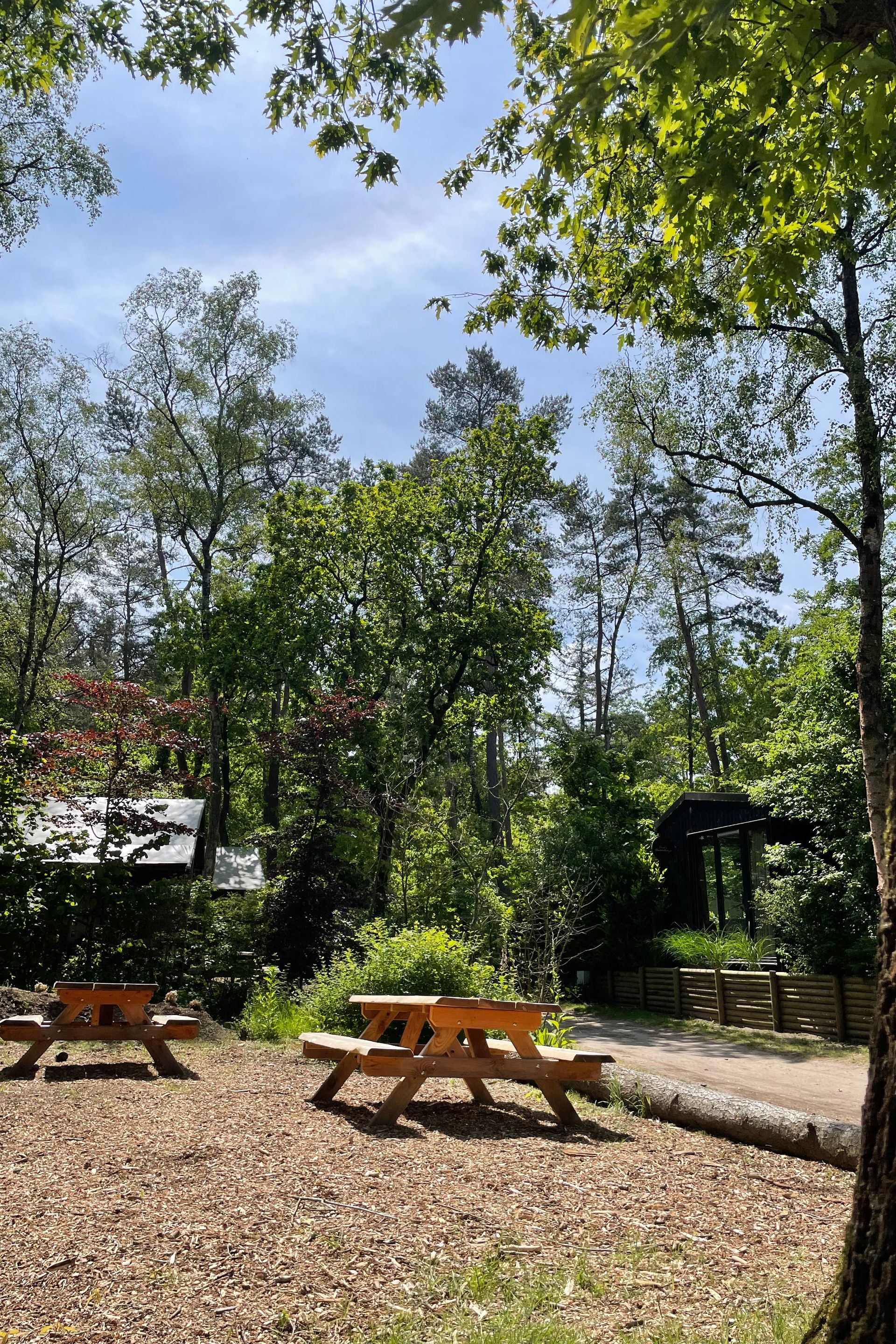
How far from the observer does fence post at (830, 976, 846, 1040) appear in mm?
11914

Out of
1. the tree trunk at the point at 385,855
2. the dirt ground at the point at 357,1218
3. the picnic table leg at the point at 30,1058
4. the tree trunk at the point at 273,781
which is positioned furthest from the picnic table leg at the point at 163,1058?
the tree trunk at the point at 273,781

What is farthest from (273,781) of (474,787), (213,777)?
(474,787)

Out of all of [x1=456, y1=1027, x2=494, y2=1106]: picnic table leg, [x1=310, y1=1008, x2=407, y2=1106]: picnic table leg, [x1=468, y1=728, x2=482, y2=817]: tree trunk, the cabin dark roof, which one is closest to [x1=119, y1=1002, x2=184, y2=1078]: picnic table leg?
[x1=310, y1=1008, x2=407, y2=1106]: picnic table leg

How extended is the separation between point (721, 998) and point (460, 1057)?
377 inches

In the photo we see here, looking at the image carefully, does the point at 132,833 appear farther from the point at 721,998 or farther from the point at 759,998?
the point at 759,998

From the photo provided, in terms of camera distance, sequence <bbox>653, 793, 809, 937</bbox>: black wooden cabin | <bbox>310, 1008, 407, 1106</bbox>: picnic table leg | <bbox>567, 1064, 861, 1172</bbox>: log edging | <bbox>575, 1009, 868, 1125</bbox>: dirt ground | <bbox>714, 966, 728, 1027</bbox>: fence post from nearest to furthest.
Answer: <bbox>567, 1064, 861, 1172</bbox>: log edging, <bbox>310, 1008, 407, 1106</bbox>: picnic table leg, <bbox>575, 1009, 868, 1125</bbox>: dirt ground, <bbox>714, 966, 728, 1027</bbox>: fence post, <bbox>653, 793, 809, 937</bbox>: black wooden cabin

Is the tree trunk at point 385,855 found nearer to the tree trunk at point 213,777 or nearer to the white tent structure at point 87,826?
the white tent structure at point 87,826

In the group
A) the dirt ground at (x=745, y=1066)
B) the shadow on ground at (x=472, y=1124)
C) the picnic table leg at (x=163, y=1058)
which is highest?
the picnic table leg at (x=163, y=1058)

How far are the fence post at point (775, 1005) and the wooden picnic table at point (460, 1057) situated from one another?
26.6 ft

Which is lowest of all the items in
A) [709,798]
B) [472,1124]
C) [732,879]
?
[472,1124]

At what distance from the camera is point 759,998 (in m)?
13.3

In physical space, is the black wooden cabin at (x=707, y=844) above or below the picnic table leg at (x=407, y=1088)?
above

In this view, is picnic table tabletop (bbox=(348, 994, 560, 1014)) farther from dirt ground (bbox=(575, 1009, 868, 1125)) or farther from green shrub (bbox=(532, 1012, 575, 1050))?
dirt ground (bbox=(575, 1009, 868, 1125))

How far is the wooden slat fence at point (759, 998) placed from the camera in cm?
1192
